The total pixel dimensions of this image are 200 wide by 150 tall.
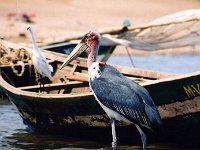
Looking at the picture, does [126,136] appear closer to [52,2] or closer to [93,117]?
[93,117]

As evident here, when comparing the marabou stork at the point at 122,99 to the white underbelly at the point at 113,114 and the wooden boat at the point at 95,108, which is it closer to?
the white underbelly at the point at 113,114

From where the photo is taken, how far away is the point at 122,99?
7699 millimetres

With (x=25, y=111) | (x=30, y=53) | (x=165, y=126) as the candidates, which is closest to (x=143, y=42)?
(x=30, y=53)

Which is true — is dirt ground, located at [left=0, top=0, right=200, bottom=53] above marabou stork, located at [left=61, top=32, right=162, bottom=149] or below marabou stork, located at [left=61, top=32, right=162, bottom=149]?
above

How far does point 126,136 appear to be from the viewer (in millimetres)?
8641

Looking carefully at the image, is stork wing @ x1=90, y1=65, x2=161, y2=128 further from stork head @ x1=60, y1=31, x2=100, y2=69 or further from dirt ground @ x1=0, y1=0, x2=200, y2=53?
dirt ground @ x1=0, y1=0, x2=200, y2=53

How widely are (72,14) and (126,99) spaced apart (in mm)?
23968

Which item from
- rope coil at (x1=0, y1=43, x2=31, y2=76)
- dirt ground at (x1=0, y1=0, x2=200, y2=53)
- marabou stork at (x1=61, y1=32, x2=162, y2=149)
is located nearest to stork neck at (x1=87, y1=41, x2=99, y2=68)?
marabou stork at (x1=61, y1=32, x2=162, y2=149)

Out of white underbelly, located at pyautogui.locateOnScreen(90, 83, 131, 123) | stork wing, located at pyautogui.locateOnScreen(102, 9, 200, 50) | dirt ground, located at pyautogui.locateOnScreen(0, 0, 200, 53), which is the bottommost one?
white underbelly, located at pyautogui.locateOnScreen(90, 83, 131, 123)

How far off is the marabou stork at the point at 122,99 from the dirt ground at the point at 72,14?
599 inches

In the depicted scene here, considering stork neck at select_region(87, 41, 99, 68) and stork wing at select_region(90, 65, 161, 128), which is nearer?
stork wing at select_region(90, 65, 161, 128)

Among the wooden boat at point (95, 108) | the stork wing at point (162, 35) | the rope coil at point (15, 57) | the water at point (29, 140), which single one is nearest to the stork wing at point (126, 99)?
the wooden boat at point (95, 108)

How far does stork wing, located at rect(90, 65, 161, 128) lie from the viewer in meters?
7.58

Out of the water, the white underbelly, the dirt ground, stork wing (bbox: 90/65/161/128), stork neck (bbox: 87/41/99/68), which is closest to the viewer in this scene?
stork wing (bbox: 90/65/161/128)
